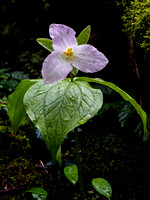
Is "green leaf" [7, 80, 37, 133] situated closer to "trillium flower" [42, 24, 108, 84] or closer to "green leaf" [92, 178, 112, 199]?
"trillium flower" [42, 24, 108, 84]

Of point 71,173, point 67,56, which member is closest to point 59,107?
point 67,56

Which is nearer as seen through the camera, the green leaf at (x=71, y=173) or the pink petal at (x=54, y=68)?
the pink petal at (x=54, y=68)

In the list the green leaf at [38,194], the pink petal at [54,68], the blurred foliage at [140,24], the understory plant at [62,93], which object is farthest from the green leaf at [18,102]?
the blurred foliage at [140,24]

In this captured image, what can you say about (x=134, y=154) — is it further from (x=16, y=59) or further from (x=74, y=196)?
(x=16, y=59)

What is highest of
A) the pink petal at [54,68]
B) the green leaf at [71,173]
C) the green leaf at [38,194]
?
the pink petal at [54,68]

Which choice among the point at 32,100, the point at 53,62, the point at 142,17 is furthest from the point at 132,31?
the point at 32,100

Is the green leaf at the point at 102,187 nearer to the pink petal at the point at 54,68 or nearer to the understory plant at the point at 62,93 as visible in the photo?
the understory plant at the point at 62,93
